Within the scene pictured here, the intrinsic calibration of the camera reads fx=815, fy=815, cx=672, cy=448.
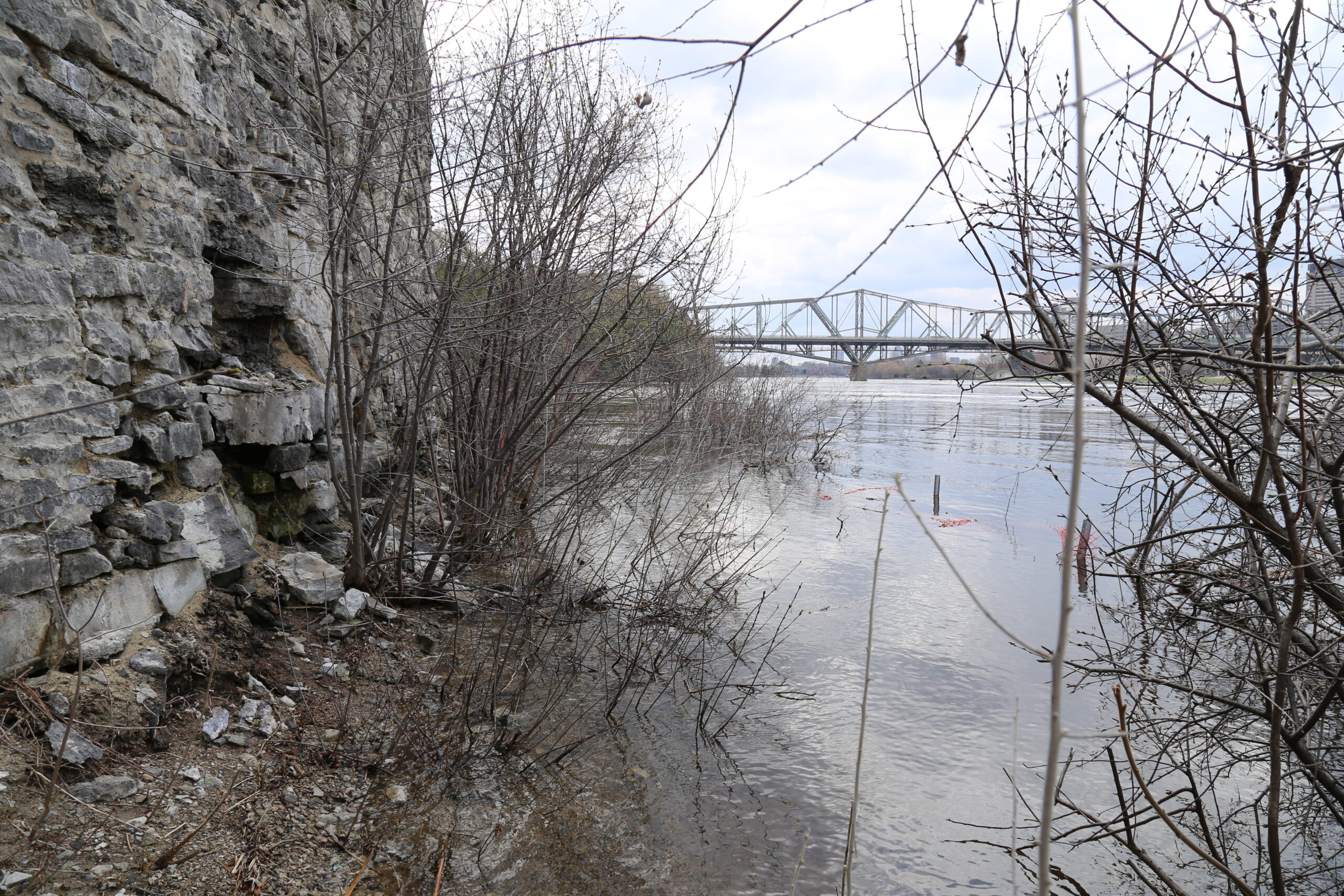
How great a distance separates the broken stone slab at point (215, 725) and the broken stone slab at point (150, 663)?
25 cm

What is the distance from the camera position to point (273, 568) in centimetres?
447

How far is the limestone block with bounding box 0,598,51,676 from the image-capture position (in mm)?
2721

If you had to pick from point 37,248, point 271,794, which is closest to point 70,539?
point 37,248

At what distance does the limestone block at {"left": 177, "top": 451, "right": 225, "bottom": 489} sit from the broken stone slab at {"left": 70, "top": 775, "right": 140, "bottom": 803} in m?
1.57

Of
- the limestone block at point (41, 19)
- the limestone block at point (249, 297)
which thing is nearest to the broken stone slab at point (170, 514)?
the limestone block at point (249, 297)

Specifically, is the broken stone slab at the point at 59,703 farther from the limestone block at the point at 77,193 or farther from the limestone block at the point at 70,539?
the limestone block at the point at 77,193

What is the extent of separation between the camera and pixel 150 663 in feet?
10.5

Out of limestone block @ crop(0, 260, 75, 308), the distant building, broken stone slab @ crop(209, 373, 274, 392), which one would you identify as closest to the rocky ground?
broken stone slab @ crop(209, 373, 274, 392)

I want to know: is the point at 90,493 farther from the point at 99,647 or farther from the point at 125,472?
the point at 99,647

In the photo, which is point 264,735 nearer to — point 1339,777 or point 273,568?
point 273,568

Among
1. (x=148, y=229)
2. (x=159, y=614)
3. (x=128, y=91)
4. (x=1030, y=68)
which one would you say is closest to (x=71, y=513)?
(x=159, y=614)

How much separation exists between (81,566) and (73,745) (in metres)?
0.69

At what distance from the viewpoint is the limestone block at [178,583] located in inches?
137

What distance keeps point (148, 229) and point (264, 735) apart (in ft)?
7.59
